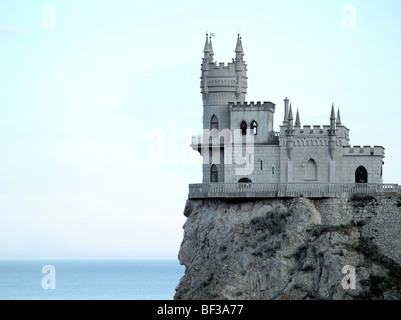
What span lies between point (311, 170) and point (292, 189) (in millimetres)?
2369

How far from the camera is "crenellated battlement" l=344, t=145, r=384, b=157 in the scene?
9438cm

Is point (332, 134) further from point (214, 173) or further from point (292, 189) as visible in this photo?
point (214, 173)

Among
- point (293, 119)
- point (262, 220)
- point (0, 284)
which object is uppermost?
point (293, 119)

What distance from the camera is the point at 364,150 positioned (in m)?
94.4

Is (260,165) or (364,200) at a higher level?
(260,165)

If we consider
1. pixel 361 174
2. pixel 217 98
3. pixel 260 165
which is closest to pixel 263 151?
pixel 260 165

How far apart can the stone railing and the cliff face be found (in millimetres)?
519

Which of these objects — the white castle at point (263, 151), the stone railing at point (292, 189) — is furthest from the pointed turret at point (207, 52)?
the stone railing at point (292, 189)

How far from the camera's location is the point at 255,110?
317ft

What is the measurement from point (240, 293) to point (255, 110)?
45.5 ft

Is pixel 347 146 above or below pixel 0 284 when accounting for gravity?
above
